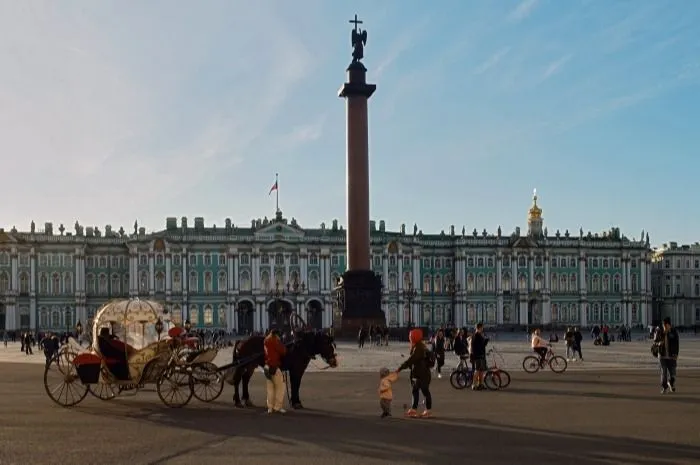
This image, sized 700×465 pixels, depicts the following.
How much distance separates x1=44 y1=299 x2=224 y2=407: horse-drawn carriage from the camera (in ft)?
61.7

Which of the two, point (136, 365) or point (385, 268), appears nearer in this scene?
point (136, 365)

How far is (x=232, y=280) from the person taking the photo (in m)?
107

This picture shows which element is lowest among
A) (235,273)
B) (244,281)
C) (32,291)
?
(32,291)

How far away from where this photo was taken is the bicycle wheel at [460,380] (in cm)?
2333

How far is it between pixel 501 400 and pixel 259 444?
7.57 metres

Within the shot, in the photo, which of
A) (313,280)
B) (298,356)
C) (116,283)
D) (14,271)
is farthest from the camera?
(313,280)

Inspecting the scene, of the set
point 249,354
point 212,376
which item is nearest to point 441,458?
point 249,354

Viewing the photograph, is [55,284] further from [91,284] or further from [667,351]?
[667,351]

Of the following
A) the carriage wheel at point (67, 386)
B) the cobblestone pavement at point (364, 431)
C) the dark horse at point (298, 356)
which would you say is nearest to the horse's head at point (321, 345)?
the dark horse at point (298, 356)

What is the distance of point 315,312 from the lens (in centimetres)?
11006

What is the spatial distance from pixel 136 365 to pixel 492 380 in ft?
28.6

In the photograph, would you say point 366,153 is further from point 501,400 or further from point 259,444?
point 259,444

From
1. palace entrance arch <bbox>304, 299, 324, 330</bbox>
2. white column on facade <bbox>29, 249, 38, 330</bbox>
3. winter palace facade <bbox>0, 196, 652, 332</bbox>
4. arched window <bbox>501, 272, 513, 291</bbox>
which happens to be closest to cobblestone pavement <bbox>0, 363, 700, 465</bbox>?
winter palace facade <bbox>0, 196, 652, 332</bbox>

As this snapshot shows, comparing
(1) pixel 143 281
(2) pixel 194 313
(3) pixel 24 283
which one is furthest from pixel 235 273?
(3) pixel 24 283
